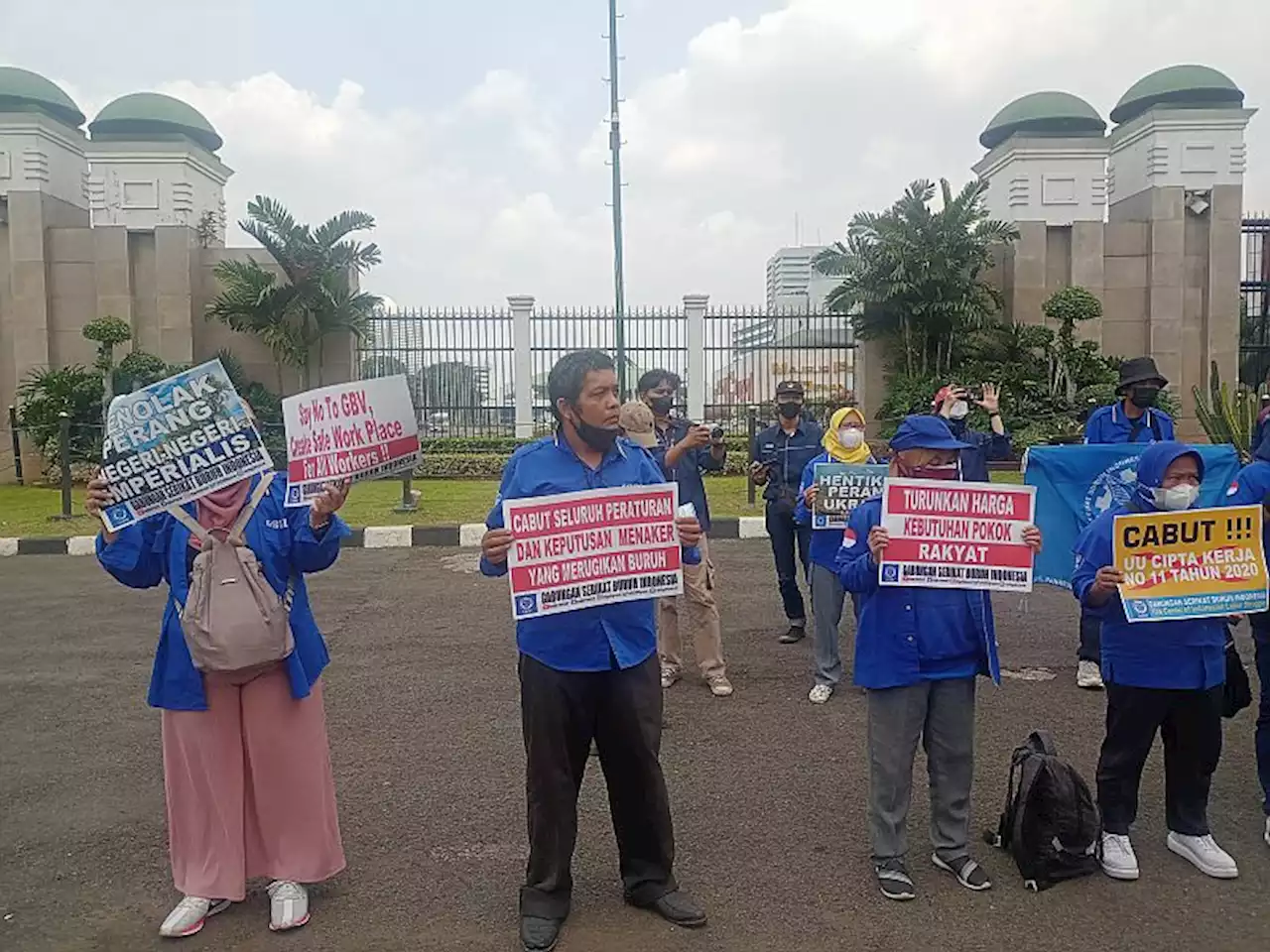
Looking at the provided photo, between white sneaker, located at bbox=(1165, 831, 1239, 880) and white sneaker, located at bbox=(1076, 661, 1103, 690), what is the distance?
2.33 meters

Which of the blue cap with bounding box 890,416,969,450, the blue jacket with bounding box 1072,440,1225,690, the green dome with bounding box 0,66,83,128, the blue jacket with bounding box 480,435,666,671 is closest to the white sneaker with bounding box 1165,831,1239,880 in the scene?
the blue jacket with bounding box 1072,440,1225,690

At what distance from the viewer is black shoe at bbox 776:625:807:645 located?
26.0 feet

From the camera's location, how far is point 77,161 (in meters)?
22.7

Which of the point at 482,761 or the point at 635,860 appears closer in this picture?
the point at 635,860

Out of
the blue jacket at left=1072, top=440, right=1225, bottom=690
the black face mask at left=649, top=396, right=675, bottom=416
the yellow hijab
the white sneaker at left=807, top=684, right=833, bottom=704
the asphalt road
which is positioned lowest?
the asphalt road

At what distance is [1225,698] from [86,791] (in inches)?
192

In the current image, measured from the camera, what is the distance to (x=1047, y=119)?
72.8 ft

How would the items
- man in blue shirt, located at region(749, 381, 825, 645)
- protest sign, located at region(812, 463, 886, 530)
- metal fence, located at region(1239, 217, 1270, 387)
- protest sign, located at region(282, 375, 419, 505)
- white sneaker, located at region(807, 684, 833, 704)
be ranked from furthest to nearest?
metal fence, located at region(1239, 217, 1270, 387) < man in blue shirt, located at region(749, 381, 825, 645) < white sneaker, located at region(807, 684, 833, 704) < protest sign, located at region(812, 463, 886, 530) < protest sign, located at region(282, 375, 419, 505)

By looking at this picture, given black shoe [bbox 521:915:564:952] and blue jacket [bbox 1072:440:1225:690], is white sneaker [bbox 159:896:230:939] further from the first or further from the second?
blue jacket [bbox 1072:440:1225:690]

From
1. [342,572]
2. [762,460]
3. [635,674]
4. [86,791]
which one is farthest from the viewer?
[342,572]

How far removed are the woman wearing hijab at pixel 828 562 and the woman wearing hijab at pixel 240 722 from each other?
126 inches

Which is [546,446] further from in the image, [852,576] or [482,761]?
[482,761]

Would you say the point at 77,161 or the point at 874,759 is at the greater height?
the point at 77,161

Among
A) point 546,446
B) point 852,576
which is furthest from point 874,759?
point 546,446
